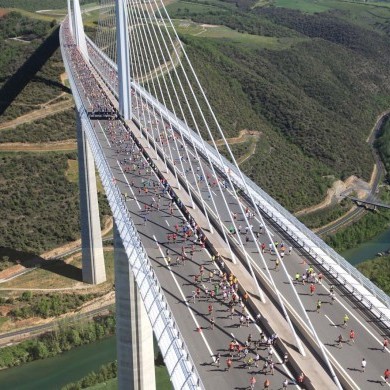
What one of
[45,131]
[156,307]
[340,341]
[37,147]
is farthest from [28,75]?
[340,341]

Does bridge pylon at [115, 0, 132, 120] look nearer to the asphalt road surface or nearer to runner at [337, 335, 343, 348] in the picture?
the asphalt road surface

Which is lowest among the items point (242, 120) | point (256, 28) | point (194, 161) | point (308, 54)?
point (194, 161)

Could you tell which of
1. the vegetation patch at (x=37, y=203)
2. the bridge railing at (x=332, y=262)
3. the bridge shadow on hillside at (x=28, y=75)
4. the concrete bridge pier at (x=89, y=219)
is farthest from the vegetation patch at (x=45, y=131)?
the bridge railing at (x=332, y=262)

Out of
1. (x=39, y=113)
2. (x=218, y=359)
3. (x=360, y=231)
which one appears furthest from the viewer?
(x=39, y=113)

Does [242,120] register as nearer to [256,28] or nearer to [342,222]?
[342,222]

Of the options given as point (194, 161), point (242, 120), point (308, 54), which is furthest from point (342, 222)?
point (308, 54)

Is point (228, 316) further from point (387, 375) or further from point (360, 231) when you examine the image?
point (360, 231)

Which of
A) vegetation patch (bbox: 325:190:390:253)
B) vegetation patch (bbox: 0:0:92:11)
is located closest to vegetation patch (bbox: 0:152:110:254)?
vegetation patch (bbox: 325:190:390:253)
